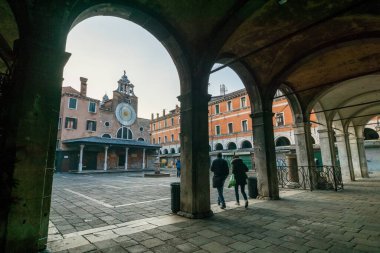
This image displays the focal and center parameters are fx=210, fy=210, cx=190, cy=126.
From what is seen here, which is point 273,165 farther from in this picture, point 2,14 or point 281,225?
point 2,14

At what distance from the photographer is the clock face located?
32156 millimetres

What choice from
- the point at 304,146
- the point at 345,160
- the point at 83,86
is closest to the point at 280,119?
the point at 345,160

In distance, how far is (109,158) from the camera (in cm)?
2781

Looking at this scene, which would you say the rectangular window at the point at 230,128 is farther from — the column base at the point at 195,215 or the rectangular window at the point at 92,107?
the column base at the point at 195,215

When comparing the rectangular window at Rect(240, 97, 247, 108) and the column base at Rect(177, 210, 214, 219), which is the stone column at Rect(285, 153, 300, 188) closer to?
the column base at Rect(177, 210, 214, 219)

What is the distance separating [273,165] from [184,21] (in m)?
5.59

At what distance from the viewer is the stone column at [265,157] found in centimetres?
727

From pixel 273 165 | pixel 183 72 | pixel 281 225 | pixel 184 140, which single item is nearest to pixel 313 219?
pixel 281 225

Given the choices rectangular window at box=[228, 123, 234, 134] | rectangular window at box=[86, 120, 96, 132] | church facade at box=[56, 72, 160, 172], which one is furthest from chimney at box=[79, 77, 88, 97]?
rectangular window at box=[228, 123, 234, 134]

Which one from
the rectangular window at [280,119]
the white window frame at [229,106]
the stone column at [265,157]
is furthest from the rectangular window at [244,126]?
the stone column at [265,157]

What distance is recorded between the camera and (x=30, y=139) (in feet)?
9.77

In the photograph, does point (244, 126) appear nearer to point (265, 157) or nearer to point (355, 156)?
point (355, 156)

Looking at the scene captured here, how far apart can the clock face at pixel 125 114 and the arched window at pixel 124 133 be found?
3.05 feet

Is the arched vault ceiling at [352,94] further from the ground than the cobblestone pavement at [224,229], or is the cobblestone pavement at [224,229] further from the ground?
the arched vault ceiling at [352,94]
